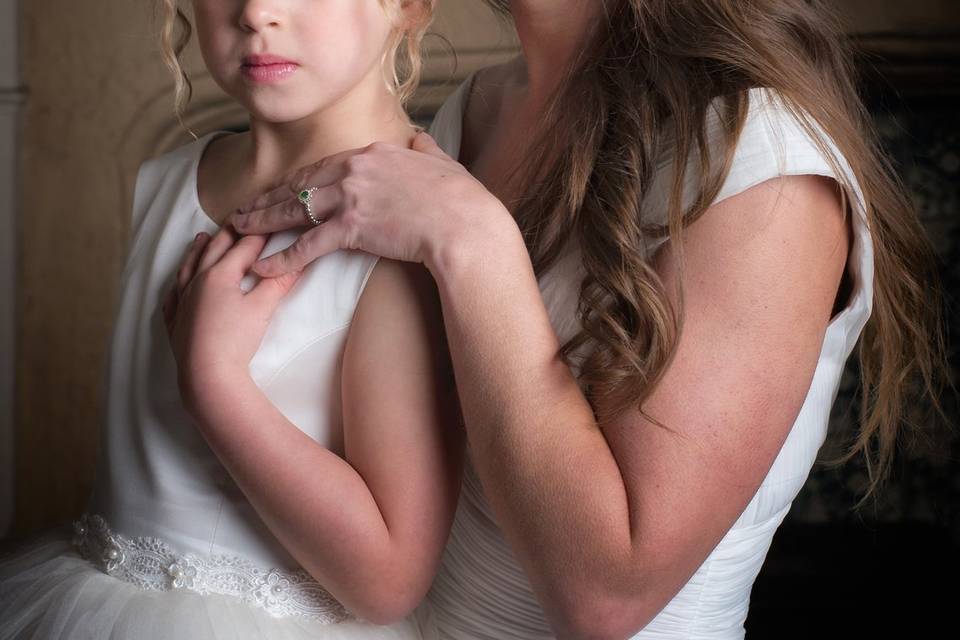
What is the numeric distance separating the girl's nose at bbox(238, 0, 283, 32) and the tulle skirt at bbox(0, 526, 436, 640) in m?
0.56

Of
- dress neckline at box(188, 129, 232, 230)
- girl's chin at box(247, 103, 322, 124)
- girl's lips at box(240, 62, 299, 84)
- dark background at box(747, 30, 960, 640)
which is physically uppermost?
girl's lips at box(240, 62, 299, 84)

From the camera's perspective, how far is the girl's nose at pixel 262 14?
1025 millimetres

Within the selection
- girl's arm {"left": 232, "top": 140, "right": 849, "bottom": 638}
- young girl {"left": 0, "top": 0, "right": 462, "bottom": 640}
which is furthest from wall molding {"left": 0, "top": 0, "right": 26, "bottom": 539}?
girl's arm {"left": 232, "top": 140, "right": 849, "bottom": 638}

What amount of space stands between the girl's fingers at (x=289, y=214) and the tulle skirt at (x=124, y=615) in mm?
372

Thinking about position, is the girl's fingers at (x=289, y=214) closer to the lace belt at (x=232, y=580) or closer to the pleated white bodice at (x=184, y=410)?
the pleated white bodice at (x=184, y=410)

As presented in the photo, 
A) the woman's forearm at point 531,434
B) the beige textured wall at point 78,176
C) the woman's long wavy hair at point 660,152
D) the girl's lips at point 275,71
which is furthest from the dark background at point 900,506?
the girl's lips at point 275,71

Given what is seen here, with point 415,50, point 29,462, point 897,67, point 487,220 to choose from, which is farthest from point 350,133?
point 29,462

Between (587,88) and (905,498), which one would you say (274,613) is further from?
(905,498)

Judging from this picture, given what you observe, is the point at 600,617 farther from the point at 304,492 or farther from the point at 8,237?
the point at 8,237

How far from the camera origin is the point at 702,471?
3.06 feet

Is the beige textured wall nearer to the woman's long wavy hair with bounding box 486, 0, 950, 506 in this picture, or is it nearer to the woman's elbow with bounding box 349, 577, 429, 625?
the woman's long wavy hair with bounding box 486, 0, 950, 506

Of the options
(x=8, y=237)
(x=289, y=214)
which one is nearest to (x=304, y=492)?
(x=289, y=214)

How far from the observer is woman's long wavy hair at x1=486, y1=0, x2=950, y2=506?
978 mm

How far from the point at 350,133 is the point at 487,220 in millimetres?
237
